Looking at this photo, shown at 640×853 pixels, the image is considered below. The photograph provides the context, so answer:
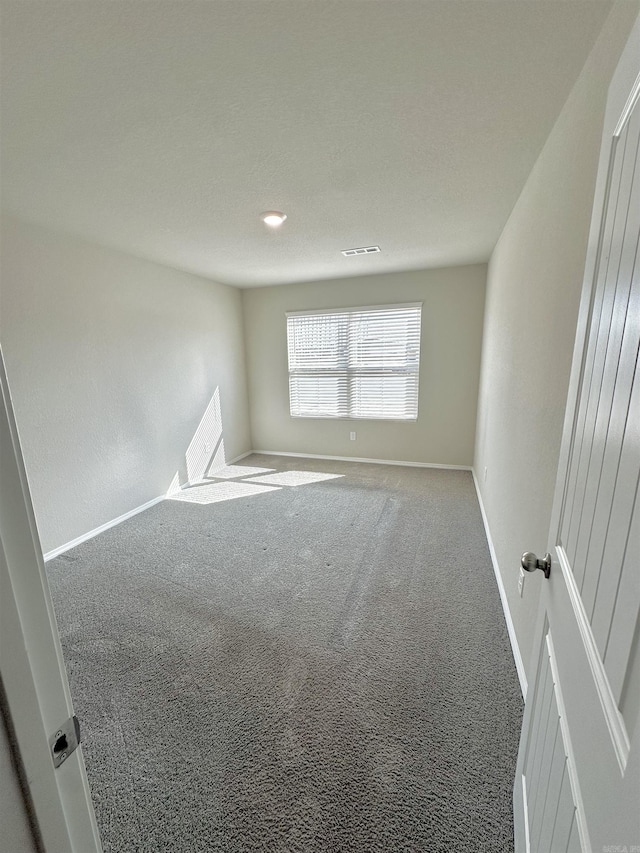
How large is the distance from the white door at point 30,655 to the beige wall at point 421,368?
431cm

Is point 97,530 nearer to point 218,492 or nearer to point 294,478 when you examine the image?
point 218,492

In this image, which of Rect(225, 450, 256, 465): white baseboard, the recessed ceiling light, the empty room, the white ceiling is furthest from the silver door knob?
Rect(225, 450, 256, 465): white baseboard

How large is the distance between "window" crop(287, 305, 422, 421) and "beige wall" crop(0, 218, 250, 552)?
1.31 m

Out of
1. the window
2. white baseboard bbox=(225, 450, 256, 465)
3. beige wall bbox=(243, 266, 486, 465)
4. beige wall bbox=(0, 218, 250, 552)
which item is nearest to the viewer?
beige wall bbox=(0, 218, 250, 552)

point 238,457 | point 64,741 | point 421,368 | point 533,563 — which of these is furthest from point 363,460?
point 64,741

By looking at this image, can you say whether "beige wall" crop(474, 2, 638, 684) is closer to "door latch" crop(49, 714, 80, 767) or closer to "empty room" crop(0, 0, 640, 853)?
"empty room" crop(0, 0, 640, 853)

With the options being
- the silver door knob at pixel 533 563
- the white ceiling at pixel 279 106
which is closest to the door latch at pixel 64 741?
the silver door knob at pixel 533 563

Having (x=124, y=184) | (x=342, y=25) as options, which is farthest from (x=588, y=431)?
(x=124, y=184)

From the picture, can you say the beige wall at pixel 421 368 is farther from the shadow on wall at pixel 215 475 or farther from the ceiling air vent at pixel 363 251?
the ceiling air vent at pixel 363 251

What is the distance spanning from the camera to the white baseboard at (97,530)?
8.71ft

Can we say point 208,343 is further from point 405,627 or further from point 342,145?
point 405,627

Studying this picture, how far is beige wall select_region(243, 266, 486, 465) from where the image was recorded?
407 centimetres

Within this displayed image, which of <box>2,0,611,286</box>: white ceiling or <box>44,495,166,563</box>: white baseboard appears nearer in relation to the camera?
<box>2,0,611,286</box>: white ceiling

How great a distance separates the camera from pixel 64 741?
19.7 inches
